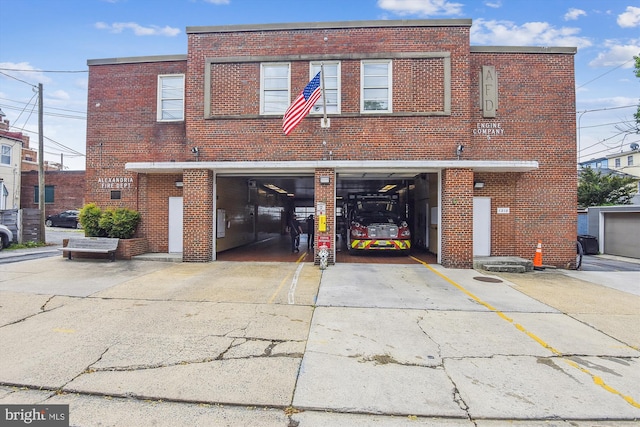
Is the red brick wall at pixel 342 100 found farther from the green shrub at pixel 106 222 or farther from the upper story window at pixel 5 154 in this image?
the upper story window at pixel 5 154

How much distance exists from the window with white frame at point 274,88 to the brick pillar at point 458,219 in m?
5.90

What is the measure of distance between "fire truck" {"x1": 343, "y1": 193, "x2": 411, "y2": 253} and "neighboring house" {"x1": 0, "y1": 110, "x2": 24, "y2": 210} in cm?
2747

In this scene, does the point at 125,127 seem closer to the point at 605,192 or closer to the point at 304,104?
the point at 304,104

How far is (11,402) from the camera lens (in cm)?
335

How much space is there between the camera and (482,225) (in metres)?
11.9

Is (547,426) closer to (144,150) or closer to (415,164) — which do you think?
(415,164)

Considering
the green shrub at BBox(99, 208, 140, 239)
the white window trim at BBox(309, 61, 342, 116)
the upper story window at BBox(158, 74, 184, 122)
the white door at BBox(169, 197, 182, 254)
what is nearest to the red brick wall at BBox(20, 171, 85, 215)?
the green shrub at BBox(99, 208, 140, 239)

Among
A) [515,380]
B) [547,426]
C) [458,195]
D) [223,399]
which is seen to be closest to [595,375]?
[515,380]

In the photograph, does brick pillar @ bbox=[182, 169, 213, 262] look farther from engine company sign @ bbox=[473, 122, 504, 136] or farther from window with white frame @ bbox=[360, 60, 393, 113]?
engine company sign @ bbox=[473, 122, 504, 136]

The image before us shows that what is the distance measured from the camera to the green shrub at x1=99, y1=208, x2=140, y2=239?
1180cm

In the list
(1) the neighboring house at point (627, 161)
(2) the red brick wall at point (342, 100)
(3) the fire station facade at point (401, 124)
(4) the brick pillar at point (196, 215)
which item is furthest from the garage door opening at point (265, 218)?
(1) the neighboring house at point (627, 161)

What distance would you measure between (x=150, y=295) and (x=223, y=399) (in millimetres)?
4618

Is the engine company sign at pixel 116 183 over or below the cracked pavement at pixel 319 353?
over

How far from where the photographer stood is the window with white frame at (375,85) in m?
11.4
